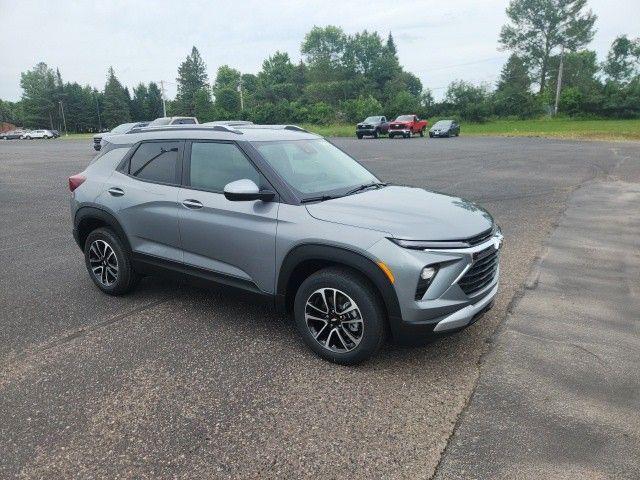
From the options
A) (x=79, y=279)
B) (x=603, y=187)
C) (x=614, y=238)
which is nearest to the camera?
(x=79, y=279)

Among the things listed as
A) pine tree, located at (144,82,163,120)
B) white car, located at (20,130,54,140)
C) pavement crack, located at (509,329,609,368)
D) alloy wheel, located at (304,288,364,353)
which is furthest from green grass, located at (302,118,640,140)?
pine tree, located at (144,82,163,120)

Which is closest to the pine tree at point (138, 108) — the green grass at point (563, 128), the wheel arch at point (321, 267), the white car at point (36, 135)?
the white car at point (36, 135)

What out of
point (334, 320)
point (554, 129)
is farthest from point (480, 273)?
point (554, 129)

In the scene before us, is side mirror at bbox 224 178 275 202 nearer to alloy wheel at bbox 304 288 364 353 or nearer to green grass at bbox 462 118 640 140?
alloy wheel at bbox 304 288 364 353

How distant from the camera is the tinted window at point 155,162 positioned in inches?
177

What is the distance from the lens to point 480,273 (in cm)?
350

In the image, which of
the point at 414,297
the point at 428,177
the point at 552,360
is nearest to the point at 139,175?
the point at 414,297

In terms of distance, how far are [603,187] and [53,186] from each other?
48.9ft

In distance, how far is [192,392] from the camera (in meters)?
3.30

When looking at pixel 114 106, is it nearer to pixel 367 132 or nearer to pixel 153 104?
pixel 153 104

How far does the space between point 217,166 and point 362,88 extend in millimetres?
89497

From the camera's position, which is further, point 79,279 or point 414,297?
point 79,279

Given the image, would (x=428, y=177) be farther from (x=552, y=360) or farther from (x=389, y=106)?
(x=389, y=106)

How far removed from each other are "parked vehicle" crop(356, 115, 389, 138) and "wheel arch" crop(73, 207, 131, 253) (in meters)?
36.0
